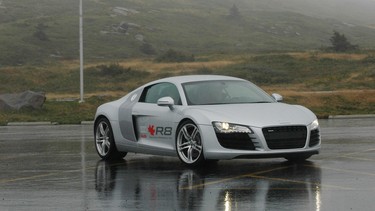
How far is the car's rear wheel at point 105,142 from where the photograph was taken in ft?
48.7

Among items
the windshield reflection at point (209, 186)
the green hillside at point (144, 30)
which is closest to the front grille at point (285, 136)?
Result: the windshield reflection at point (209, 186)

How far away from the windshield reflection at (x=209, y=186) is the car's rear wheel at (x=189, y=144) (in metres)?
0.17

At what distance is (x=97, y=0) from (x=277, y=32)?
33.5m

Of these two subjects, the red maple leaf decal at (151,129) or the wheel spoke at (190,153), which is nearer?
the wheel spoke at (190,153)

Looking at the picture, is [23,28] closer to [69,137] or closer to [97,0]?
[97,0]

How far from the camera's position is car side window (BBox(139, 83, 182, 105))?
46.0 ft

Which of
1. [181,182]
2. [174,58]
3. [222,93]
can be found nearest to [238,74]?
[174,58]

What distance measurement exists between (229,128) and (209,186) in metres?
1.91

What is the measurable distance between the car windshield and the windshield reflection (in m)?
1.01

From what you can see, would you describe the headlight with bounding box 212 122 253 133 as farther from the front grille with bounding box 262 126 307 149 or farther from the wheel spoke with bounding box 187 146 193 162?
the wheel spoke with bounding box 187 146 193 162

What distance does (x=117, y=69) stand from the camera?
7019 cm

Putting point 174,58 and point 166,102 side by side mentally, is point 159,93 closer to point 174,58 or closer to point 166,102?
point 166,102

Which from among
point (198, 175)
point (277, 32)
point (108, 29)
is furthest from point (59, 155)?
point (277, 32)

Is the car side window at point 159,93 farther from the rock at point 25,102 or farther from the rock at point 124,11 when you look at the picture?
the rock at point 124,11
